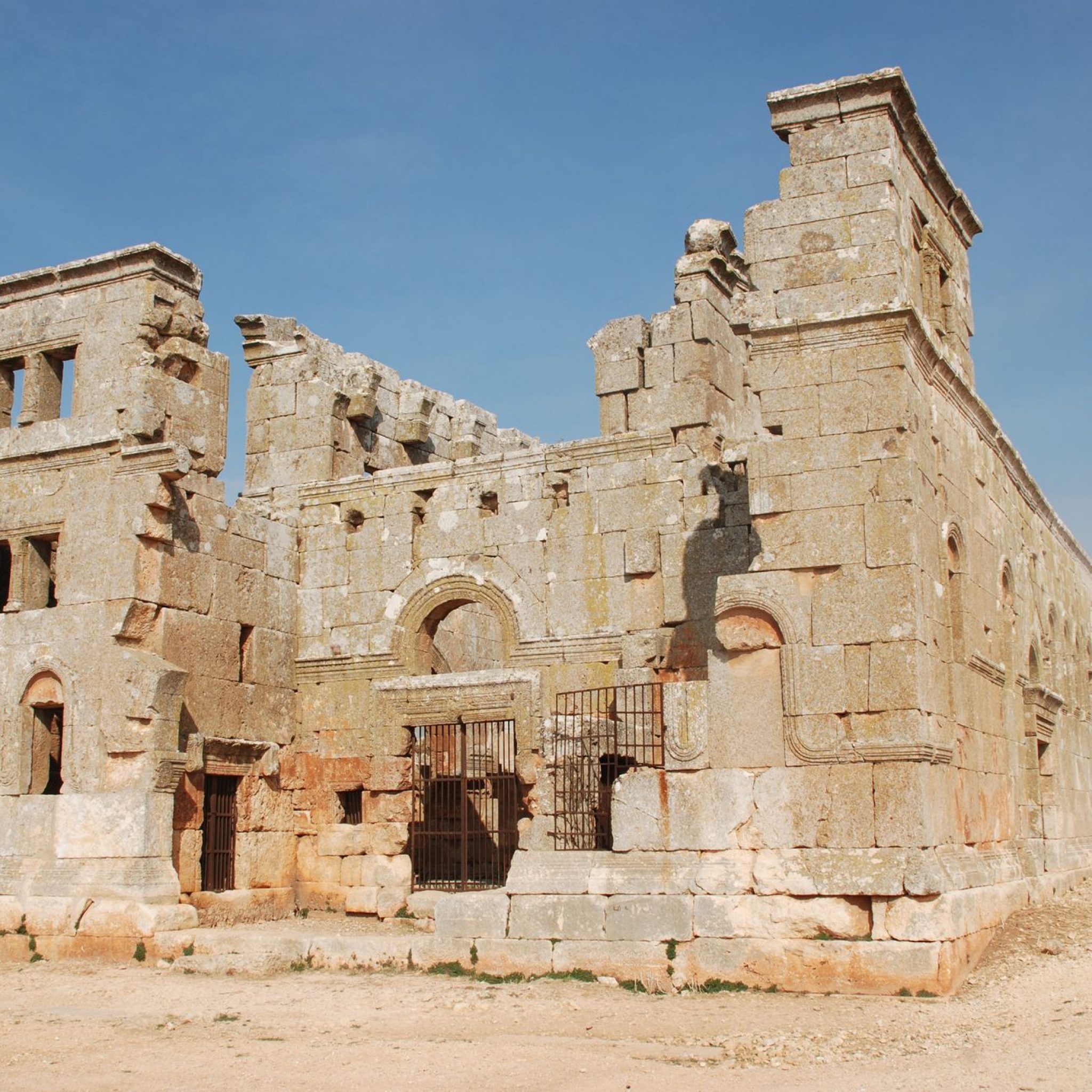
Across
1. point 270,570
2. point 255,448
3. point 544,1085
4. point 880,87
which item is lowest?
point 544,1085

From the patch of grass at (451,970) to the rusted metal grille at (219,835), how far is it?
12.5 ft

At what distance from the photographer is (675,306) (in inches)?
590

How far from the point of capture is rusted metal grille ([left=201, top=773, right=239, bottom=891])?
46.1 feet

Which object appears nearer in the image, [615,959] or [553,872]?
[615,959]

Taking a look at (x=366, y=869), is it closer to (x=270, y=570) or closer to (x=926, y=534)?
(x=270, y=570)

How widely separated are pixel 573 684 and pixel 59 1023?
19.3ft

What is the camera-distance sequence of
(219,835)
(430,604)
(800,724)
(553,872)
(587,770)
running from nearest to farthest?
(800,724), (553,872), (587,770), (219,835), (430,604)

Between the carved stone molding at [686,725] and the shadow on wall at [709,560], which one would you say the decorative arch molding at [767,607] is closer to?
the carved stone molding at [686,725]

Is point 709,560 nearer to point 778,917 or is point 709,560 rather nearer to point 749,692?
point 749,692

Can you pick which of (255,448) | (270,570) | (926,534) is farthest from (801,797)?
(255,448)

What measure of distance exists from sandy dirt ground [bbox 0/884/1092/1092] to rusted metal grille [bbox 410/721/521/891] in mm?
3715

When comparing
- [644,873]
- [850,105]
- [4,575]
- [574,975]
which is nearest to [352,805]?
[4,575]

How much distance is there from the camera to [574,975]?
10328 millimetres

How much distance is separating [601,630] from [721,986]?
4.71m
